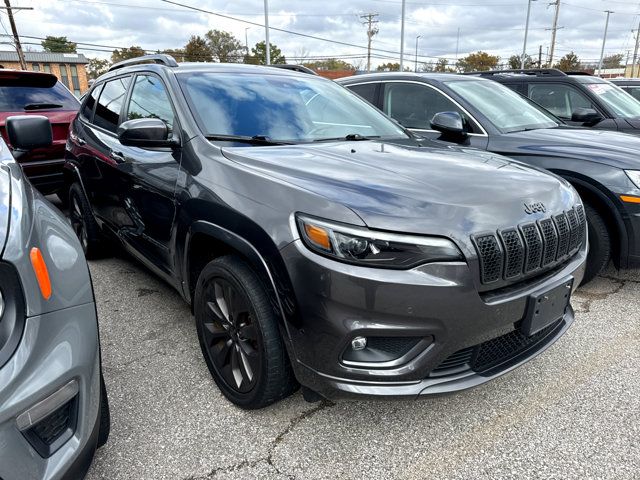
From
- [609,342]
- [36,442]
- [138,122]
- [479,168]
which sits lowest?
[609,342]

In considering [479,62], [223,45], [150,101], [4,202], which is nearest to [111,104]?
[150,101]

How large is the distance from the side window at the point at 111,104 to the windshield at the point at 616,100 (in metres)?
5.61

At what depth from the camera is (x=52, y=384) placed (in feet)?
4.45

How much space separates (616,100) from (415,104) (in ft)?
10.6

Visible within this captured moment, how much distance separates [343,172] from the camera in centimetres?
210

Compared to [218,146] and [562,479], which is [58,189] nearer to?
[218,146]

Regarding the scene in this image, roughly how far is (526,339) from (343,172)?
1130mm

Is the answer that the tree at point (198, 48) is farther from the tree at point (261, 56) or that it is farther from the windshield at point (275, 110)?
the windshield at point (275, 110)

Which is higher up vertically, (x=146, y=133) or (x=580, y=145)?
(x=146, y=133)

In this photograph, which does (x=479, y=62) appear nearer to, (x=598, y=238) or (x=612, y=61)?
(x=612, y=61)

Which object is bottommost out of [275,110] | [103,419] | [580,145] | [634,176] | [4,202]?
[103,419]

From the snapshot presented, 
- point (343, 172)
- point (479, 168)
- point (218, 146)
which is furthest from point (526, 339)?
point (218, 146)

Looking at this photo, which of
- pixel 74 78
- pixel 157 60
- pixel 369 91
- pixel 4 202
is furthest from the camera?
pixel 74 78

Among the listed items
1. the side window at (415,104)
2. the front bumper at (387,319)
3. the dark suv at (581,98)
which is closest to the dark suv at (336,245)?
the front bumper at (387,319)
